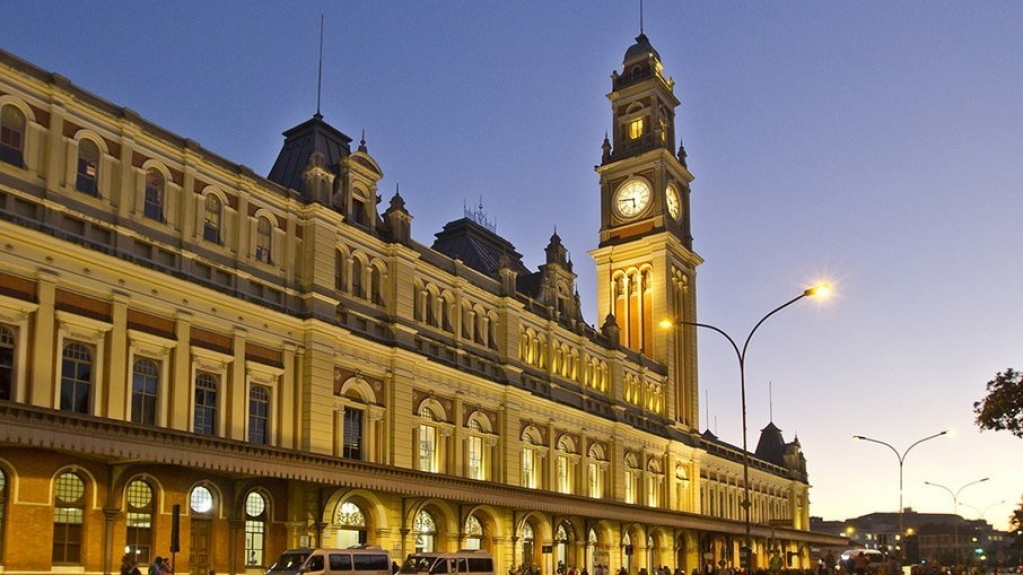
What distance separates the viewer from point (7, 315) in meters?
29.6

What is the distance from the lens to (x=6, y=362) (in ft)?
97.1

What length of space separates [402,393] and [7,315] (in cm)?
1761

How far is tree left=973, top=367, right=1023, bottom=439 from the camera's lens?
31594 mm

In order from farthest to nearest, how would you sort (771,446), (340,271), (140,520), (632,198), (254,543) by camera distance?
(771,446)
(632,198)
(340,271)
(254,543)
(140,520)

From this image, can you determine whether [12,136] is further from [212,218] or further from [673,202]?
[673,202]

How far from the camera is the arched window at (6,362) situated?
2942 cm

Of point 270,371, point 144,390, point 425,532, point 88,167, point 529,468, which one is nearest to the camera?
point 88,167

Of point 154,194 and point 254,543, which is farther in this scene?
point 254,543

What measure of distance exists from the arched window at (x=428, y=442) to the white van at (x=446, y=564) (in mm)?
9353

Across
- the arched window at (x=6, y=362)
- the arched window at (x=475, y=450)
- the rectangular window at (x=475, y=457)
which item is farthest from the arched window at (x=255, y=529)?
the rectangular window at (x=475, y=457)

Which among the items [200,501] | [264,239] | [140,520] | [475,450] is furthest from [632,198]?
[140,520]

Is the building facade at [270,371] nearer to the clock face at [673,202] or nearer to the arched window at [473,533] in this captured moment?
the arched window at [473,533]

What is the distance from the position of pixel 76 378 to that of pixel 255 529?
27.2 ft

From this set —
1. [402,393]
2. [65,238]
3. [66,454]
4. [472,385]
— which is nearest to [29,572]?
[66,454]
